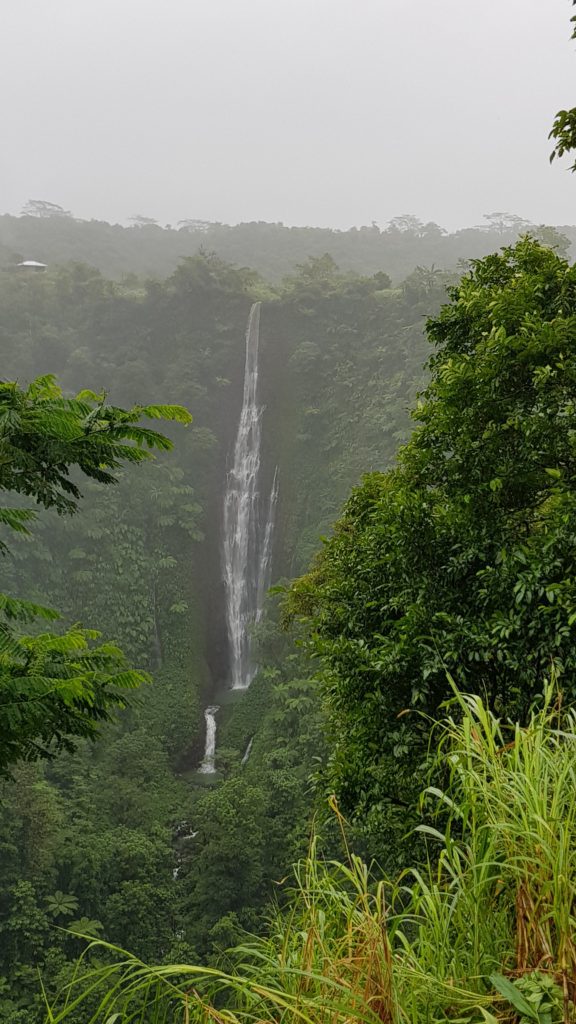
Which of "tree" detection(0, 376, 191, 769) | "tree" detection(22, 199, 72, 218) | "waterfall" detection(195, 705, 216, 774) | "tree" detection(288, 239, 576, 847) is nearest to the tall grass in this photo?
"tree" detection(0, 376, 191, 769)

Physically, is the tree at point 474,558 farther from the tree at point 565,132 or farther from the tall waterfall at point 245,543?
the tall waterfall at point 245,543

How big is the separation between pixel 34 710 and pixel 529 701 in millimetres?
2561

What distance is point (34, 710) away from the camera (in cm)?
246

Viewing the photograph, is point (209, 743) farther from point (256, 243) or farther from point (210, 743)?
point (256, 243)

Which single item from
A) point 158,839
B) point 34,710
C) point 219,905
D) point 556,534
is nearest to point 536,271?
point 556,534

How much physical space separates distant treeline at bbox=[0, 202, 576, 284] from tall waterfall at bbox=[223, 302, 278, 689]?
65.2 ft

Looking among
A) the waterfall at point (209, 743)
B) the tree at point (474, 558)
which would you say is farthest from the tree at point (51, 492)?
the waterfall at point (209, 743)

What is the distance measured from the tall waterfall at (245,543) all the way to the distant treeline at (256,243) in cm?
1986

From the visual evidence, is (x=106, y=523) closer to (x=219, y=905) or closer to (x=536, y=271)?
(x=219, y=905)

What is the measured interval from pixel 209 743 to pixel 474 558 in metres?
15.2

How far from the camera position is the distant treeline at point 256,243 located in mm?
40562

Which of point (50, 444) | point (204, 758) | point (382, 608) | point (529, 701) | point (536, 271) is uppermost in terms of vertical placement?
point (536, 271)

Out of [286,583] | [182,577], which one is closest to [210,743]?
[286,583]

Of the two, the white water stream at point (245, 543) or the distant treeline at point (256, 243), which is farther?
the distant treeline at point (256, 243)
